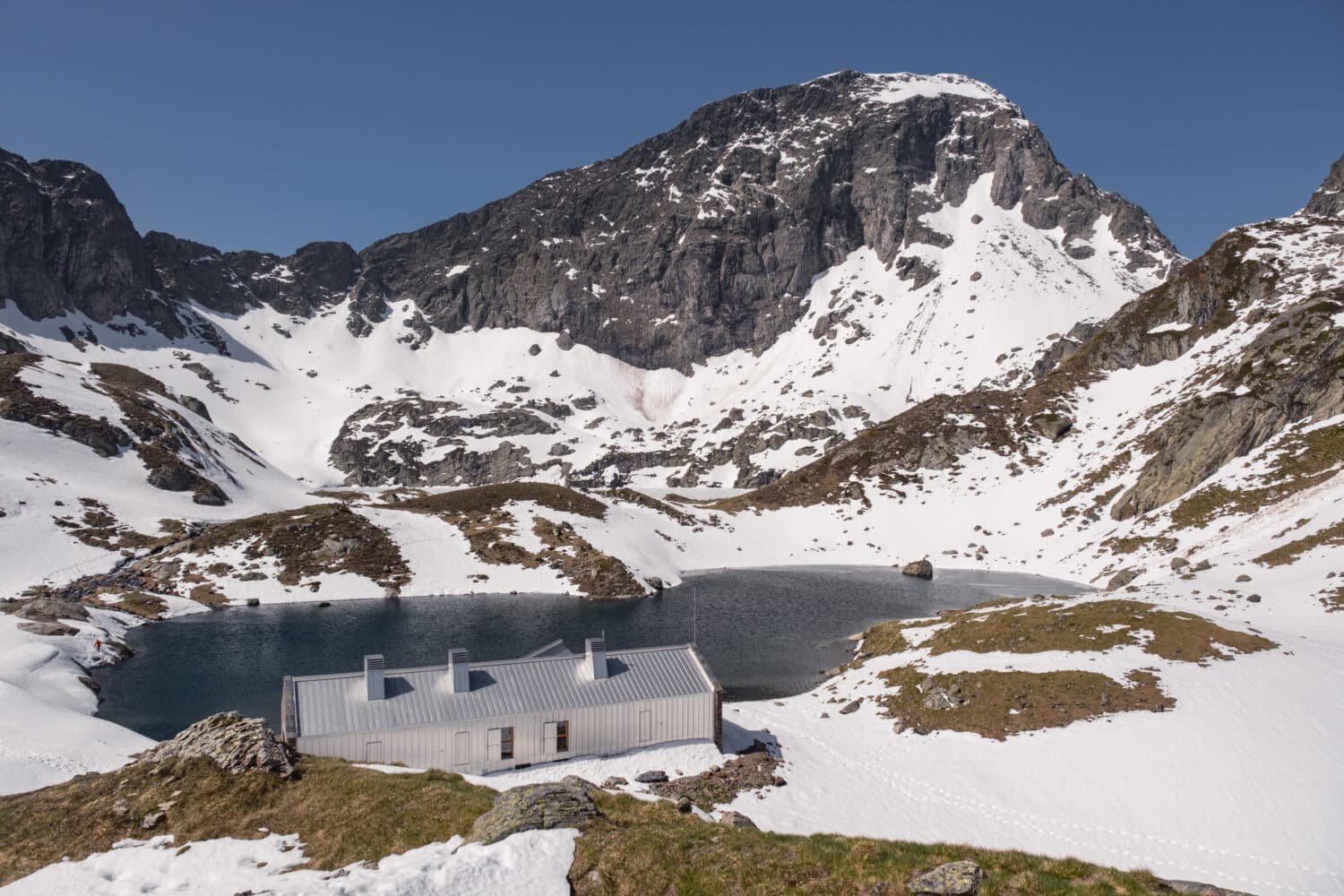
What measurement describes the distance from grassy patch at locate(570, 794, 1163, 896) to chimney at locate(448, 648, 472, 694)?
1940cm

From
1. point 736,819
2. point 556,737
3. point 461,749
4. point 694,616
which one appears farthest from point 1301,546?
point 461,749

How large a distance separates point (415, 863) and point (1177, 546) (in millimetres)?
83793

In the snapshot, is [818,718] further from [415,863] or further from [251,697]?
[251,697]

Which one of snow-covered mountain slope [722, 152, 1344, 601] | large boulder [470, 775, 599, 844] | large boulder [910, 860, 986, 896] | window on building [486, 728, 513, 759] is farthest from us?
snow-covered mountain slope [722, 152, 1344, 601]

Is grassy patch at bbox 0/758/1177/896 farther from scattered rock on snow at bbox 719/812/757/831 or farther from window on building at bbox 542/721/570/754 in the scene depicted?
window on building at bbox 542/721/570/754

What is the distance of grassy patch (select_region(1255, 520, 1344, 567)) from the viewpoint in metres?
60.8

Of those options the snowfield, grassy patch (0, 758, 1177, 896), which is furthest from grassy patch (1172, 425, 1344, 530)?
grassy patch (0, 758, 1177, 896)

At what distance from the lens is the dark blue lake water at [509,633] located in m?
50.9

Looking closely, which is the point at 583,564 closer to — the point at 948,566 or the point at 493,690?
the point at 948,566

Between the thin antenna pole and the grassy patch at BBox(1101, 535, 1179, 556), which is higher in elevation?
the grassy patch at BBox(1101, 535, 1179, 556)

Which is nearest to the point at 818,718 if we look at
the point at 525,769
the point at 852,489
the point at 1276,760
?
the point at 525,769

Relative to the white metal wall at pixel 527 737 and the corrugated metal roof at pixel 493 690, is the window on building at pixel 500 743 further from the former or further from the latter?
the corrugated metal roof at pixel 493 690

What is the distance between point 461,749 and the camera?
115 ft

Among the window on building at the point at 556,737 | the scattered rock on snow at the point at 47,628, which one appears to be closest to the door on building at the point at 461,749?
the window on building at the point at 556,737
